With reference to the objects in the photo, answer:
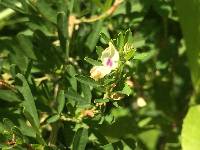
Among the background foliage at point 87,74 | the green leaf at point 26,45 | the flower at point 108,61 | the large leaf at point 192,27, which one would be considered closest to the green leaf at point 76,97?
the background foliage at point 87,74

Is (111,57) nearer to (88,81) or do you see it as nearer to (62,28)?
(88,81)

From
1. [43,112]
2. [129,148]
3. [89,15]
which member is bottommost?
[129,148]

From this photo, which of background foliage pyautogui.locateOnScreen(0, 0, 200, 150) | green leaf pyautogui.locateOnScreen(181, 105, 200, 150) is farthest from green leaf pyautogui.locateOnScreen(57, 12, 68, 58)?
green leaf pyautogui.locateOnScreen(181, 105, 200, 150)

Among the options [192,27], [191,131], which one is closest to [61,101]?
[191,131]

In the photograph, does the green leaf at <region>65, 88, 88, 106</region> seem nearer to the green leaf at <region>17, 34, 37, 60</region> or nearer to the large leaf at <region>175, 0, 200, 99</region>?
the green leaf at <region>17, 34, 37, 60</region>

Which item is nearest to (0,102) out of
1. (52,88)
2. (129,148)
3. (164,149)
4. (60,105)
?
(52,88)

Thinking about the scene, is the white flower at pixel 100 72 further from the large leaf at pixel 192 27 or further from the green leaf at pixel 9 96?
the large leaf at pixel 192 27

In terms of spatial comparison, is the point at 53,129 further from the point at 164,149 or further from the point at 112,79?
the point at 164,149

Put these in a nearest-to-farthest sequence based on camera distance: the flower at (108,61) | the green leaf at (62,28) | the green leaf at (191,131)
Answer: the flower at (108,61) → the green leaf at (62,28) → the green leaf at (191,131)

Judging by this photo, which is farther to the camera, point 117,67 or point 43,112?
point 43,112
